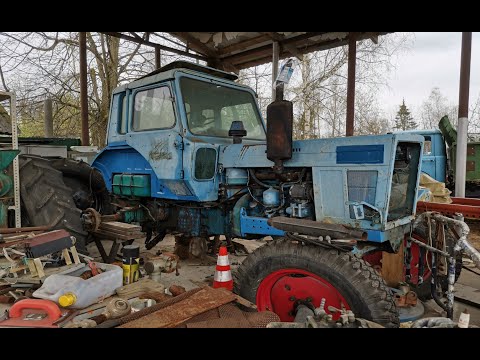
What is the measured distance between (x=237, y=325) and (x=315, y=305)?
25.5 inches

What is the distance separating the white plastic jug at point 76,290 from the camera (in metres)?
2.51

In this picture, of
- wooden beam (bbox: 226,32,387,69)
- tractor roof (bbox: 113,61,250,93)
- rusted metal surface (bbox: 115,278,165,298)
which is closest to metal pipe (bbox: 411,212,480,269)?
rusted metal surface (bbox: 115,278,165,298)

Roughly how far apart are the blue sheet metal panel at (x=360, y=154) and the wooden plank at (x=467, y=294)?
1956mm

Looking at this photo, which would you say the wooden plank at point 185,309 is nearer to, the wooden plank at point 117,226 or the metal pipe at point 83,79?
the wooden plank at point 117,226

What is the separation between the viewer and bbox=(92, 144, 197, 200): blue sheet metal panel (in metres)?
3.68

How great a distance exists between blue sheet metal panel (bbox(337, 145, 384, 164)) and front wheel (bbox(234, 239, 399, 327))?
70cm

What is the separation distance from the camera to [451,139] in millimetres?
8648

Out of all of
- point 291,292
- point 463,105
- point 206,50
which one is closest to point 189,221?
point 291,292

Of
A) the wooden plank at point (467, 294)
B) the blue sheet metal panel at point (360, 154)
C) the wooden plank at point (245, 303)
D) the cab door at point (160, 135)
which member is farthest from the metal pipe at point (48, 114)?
the wooden plank at point (467, 294)

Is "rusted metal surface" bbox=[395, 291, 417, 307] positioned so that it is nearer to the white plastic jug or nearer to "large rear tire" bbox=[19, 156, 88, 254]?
the white plastic jug

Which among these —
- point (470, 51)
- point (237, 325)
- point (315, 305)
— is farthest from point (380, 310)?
point (470, 51)

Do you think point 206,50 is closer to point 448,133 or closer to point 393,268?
point 448,133

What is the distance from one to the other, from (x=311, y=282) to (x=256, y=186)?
1.07 m

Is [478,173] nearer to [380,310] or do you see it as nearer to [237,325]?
[380,310]
